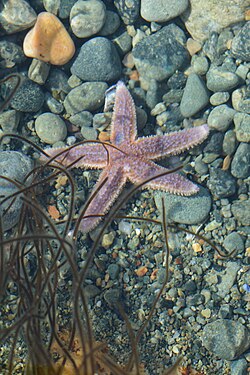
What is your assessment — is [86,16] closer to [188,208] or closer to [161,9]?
[161,9]

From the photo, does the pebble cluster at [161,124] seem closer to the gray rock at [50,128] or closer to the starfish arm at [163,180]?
the gray rock at [50,128]

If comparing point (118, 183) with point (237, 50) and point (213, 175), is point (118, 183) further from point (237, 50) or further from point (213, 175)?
point (237, 50)

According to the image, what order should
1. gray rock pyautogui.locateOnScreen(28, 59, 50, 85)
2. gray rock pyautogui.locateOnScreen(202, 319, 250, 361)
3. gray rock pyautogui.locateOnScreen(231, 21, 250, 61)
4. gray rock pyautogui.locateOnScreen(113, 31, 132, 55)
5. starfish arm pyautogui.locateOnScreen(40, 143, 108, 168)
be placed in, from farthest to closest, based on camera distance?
gray rock pyautogui.locateOnScreen(113, 31, 132, 55)
gray rock pyautogui.locateOnScreen(28, 59, 50, 85)
gray rock pyautogui.locateOnScreen(231, 21, 250, 61)
starfish arm pyautogui.locateOnScreen(40, 143, 108, 168)
gray rock pyautogui.locateOnScreen(202, 319, 250, 361)

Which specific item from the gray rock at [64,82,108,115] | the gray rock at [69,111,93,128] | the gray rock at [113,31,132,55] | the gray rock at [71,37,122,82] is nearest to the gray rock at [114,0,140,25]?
the gray rock at [113,31,132,55]

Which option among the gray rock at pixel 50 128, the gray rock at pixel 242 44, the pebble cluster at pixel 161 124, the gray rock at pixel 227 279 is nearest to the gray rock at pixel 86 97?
the pebble cluster at pixel 161 124

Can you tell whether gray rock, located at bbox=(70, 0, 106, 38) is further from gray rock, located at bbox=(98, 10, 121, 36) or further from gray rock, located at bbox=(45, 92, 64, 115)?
gray rock, located at bbox=(45, 92, 64, 115)

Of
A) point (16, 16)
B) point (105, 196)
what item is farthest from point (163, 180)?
point (16, 16)
